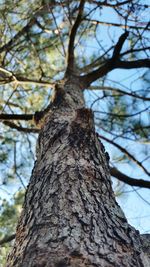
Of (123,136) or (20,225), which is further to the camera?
(123,136)

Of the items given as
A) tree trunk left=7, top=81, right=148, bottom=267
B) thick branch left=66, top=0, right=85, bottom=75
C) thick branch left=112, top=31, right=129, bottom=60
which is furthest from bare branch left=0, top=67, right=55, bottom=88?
tree trunk left=7, top=81, right=148, bottom=267

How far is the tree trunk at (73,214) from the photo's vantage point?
2.60 feet

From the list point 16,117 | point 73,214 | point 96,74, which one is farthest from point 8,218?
point 73,214

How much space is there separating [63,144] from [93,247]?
24.4 inches

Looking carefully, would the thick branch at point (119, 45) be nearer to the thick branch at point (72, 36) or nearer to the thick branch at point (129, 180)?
the thick branch at point (72, 36)

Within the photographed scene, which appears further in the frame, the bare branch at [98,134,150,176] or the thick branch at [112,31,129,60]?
the bare branch at [98,134,150,176]

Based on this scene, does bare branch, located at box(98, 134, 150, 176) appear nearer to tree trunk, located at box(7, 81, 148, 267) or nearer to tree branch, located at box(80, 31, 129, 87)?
tree branch, located at box(80, 31, 129, 87)

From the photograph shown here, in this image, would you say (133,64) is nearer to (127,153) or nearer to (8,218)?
(127,153)

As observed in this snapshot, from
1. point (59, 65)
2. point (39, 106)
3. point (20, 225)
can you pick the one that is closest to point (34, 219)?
point (20, 225)

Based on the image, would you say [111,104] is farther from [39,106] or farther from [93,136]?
[93,136]

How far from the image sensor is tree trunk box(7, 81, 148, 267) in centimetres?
79

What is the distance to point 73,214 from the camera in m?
0.95

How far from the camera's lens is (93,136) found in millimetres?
1489

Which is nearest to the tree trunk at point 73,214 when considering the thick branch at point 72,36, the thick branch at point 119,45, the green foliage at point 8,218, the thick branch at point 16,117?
the thick branch at point 16,117
